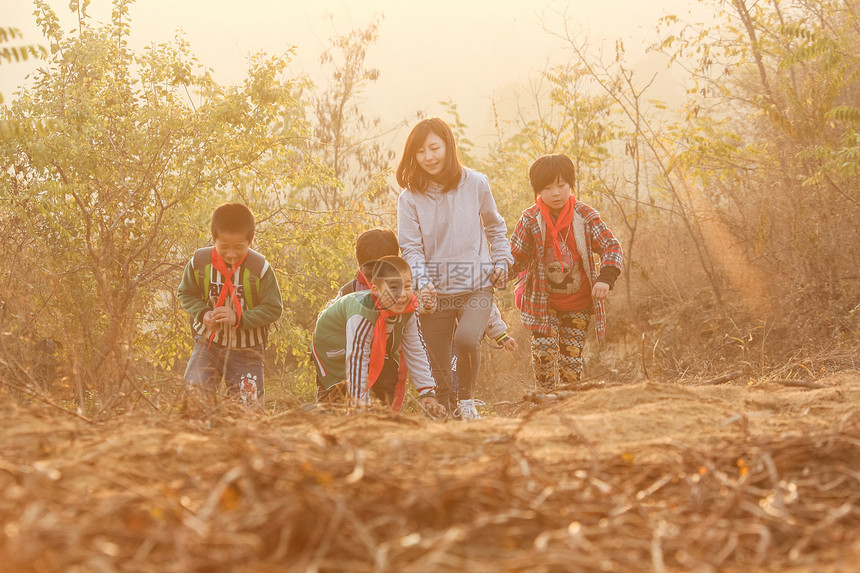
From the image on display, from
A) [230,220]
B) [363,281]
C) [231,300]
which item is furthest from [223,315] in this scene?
[363,281]

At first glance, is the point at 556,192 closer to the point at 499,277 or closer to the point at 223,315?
the point at 499,277

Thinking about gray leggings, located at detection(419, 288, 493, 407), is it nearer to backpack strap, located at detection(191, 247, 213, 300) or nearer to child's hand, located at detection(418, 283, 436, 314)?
child's hand, located at detection(418, 283, 436, 314)

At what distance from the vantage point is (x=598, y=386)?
4301mm

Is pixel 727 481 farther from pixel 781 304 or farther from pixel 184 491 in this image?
pixel 781 304

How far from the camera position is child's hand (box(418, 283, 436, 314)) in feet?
16.2

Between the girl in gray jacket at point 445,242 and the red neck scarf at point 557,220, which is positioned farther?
the red neck scarf at point 557,220

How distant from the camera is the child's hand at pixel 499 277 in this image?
5.19 metres

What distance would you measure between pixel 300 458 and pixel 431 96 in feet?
253

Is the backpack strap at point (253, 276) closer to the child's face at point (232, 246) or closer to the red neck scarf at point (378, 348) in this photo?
the child's face at point (232, 246)

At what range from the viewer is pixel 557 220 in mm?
5645

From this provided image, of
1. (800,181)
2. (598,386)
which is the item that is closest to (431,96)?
(800,181)

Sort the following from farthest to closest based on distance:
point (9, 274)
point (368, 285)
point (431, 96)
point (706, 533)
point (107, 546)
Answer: point (431, 96)
point (9, 274)
point (368, 285)
point (706, 533)
point (107, 546)

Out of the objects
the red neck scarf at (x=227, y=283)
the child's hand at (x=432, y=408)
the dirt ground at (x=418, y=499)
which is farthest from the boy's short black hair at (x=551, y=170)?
the dirt ground at (x=418, y=499)

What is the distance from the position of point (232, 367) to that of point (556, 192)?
97.8 inches
